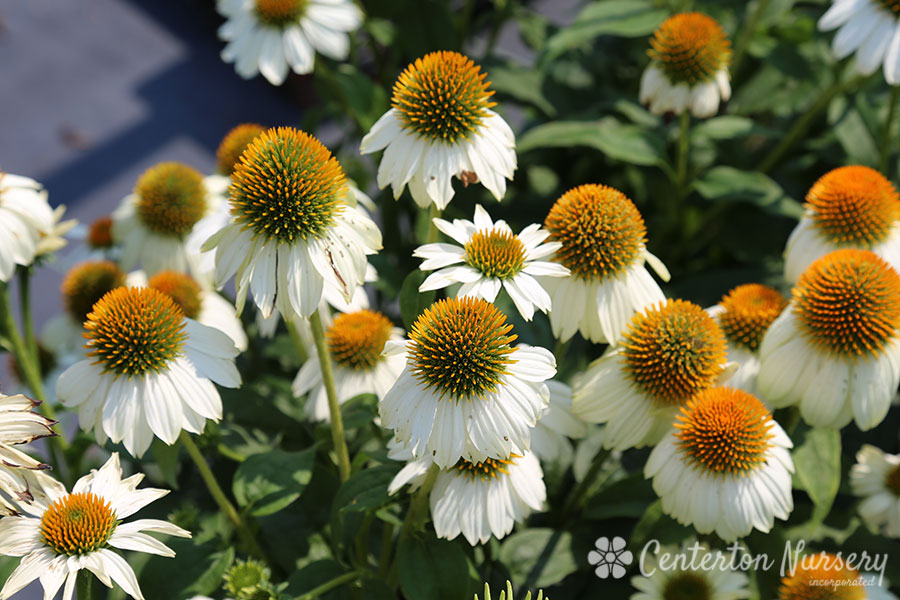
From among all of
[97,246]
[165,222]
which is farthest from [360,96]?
[97,246]

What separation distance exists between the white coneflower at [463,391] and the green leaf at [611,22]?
0.72 m

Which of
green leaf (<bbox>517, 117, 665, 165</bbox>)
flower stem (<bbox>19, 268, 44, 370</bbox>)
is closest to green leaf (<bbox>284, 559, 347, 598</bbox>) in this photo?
flower stem (<bbox>19, 268, 44, 370</bbox>)

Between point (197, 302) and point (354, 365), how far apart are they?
235 mm

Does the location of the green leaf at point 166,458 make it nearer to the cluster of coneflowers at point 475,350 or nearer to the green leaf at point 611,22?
the cluster of coneflowers at point 475,350

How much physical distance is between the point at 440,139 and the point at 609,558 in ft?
1.69

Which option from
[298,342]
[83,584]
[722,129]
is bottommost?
[83,584]

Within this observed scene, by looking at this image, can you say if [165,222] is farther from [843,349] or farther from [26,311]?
[843,349]

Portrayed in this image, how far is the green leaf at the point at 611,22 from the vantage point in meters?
1.28

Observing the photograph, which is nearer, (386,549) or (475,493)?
(475,493)

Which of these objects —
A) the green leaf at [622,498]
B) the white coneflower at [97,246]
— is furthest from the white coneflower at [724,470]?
the white coneflower at [97,246]

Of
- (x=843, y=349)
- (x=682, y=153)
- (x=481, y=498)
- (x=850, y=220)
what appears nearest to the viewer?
(x=481, y=498)

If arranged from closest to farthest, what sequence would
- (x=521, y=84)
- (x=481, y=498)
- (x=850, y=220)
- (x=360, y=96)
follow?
(x=481, y=498), (x=850, y=220), (x=360, y=96), (x=521, y=84)

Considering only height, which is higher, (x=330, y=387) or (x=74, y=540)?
(x=330, y=387)

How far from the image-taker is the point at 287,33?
128 centimetres
